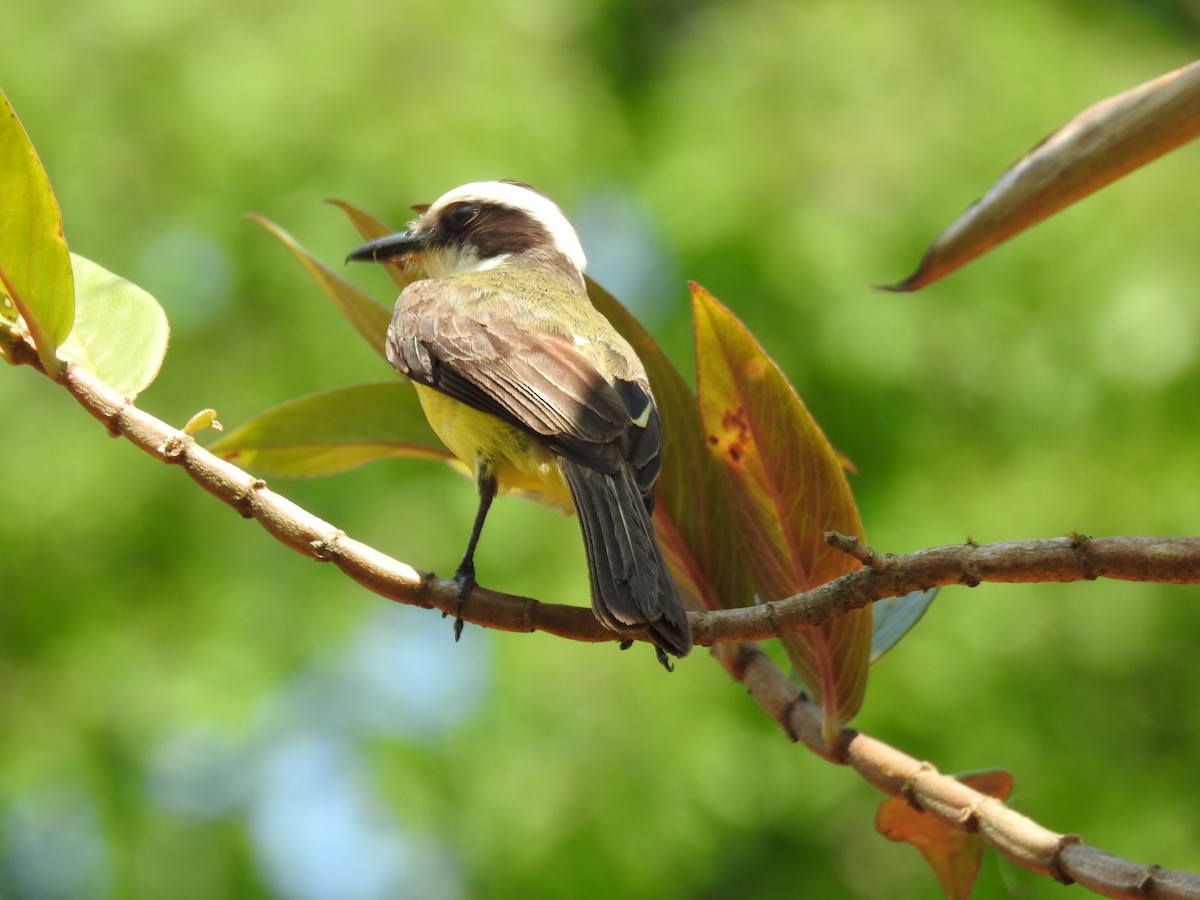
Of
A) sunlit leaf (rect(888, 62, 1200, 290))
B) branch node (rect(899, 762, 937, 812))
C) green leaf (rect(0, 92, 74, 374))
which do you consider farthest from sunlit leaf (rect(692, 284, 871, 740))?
green leaf (rect(0, 92, 74, 374))

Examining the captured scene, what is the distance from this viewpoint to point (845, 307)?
206 inches

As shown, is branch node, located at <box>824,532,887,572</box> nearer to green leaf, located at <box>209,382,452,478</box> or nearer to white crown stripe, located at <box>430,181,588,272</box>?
green leaf, located at <box>209,382,452,478</box>

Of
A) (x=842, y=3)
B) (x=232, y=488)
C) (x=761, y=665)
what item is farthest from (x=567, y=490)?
(x=842, y=3)

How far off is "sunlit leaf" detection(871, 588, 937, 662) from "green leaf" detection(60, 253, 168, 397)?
3.97 feet

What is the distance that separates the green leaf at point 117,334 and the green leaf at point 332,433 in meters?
0.34

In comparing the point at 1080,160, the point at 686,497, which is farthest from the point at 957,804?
the point at 1080,160

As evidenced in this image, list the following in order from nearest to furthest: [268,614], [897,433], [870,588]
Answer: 1. [870,588]
2. [897,433]
3. [268,614]

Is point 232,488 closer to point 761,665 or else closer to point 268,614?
point 761,665

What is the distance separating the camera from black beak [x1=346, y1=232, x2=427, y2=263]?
10.5 feet

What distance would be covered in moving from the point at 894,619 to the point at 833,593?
0.71m

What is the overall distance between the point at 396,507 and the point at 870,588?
4.12 m

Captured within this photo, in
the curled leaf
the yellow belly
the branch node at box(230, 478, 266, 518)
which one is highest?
the yellow belly

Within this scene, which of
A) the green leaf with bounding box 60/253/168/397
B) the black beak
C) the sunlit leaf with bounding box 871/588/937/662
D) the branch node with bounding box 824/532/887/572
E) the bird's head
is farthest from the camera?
the bird's head

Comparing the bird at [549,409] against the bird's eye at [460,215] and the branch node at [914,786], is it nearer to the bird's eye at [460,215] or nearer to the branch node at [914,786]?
the bird's eye at [460,215]
